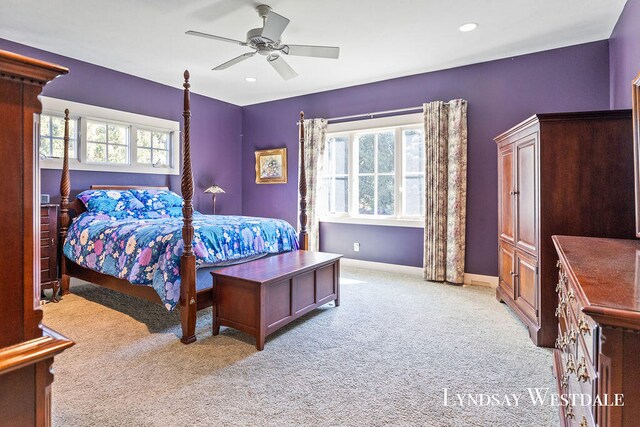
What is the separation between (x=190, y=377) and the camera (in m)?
2.04

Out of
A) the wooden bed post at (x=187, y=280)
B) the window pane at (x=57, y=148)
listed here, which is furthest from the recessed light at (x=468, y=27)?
the window pane at (x=57, y=148)

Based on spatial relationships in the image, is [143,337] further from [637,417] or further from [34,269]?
[637,417]

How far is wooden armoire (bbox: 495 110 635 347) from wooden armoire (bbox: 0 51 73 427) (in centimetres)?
269

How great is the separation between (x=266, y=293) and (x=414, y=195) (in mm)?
2825

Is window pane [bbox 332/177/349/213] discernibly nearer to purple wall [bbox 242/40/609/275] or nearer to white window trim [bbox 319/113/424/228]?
white window trim [bbox 319/113/424/228]

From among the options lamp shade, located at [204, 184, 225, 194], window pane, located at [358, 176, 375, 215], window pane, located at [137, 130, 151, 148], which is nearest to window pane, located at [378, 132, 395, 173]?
window pane, located at [358, 176, 375, 215]

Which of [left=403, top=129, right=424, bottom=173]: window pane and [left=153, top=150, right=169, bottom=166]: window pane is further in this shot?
[left=153, top=150, right=169, bottom=166]: window pane

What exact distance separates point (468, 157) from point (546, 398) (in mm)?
2914

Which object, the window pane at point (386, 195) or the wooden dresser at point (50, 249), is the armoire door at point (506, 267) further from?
the wooden dresser at point (50, 249)

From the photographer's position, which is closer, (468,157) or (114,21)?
(114,21)

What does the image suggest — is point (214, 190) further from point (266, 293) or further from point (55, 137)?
point (266, 293)

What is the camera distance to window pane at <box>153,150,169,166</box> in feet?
16.2

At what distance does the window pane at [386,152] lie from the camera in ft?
15.5

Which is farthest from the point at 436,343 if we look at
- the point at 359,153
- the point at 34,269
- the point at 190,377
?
the point at 359,153
